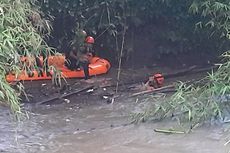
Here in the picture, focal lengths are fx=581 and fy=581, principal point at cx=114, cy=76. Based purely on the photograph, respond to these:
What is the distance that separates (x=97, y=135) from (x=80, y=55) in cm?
368

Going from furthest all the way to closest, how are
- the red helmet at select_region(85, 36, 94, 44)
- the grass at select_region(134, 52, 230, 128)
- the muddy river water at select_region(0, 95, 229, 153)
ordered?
the red helmet at select_region(85, 36, 94, 44)
the grass at select_region(134, 52, 230, 128)
the muddy river water at select_region(0, 95, 229, 153)

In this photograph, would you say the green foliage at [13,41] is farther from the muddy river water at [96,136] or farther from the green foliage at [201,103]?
the green foliage at [201,103]

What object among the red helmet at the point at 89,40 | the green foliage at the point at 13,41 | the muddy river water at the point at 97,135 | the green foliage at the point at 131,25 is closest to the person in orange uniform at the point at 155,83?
the muddy river water at the point at 97,135

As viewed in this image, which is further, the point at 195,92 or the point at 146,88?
the point at 146,88

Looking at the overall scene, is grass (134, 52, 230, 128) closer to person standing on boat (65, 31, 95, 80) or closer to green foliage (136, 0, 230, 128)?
green foliage (136, 0, 230, 128)

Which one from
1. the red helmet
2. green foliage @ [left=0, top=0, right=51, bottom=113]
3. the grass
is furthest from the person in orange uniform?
green foliage @ [left=0, top=0, right=51, bottom=113]

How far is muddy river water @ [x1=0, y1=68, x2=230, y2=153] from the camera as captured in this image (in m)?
6.48

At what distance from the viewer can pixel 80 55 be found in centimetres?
1056

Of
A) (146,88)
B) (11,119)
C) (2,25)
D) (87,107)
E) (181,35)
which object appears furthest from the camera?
(181,35)

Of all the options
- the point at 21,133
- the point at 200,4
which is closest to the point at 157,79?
the point at 200,4

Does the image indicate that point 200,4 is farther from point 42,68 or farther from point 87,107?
point 42,68

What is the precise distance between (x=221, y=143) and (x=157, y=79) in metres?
3.21

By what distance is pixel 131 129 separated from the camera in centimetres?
721

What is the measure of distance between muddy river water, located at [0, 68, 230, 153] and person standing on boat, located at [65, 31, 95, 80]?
2046 millimetres
